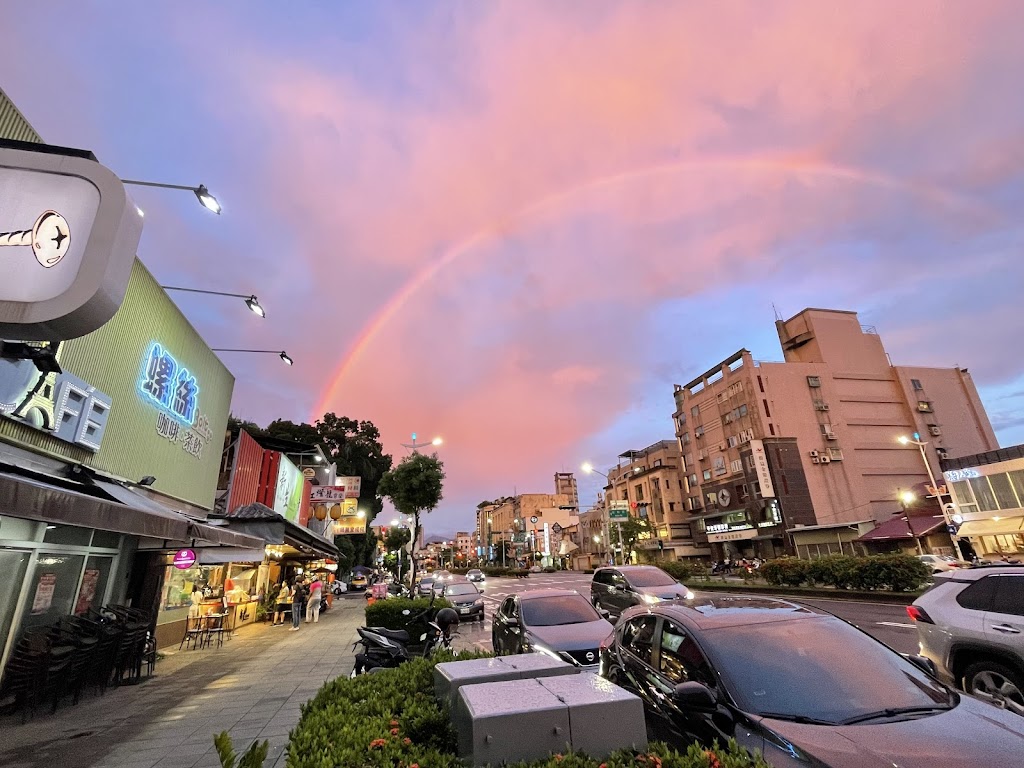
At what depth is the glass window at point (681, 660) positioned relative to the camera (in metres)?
3.85

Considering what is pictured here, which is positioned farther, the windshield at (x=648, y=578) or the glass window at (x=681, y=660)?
the windshield at (x=648, y=578)

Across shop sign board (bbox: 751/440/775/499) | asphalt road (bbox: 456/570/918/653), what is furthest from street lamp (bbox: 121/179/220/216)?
shop sign board (bbox: 751/440/775/499)

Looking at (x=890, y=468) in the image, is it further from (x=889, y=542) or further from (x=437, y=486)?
(x=437, y=486)

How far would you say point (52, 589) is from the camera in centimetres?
895

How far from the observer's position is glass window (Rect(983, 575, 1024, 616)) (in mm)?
5609

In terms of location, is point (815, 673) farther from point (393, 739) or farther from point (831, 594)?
point (831, 594)

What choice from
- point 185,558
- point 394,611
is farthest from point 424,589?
point 185,558

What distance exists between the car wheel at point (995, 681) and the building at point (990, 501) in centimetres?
3495

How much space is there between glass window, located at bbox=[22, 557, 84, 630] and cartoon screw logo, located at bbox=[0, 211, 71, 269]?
21.5 feet

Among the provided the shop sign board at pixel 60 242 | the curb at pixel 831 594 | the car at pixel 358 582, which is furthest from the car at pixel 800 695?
the car at pixel 358 582

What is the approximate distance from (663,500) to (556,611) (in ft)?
201

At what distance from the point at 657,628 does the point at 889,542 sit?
5029 centimetres

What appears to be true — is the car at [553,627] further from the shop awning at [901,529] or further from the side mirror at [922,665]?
the shop awning at [901,529]

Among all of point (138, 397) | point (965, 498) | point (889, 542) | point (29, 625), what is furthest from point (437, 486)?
point (889, 542)
